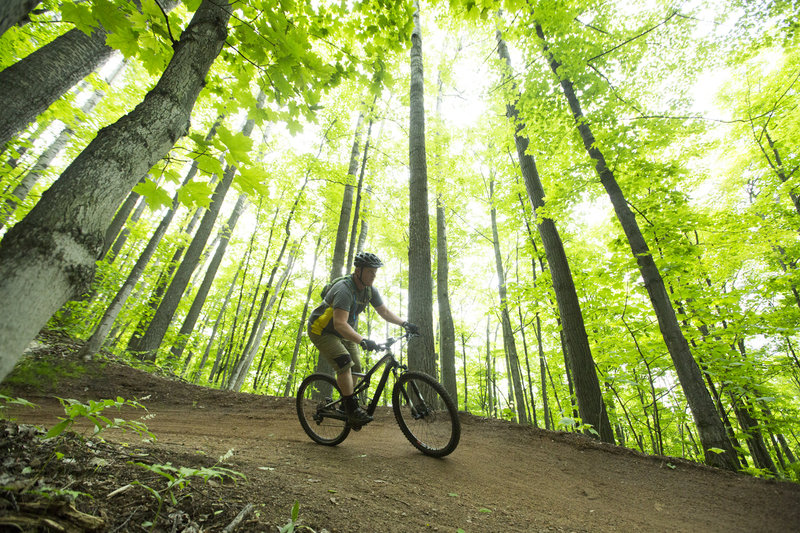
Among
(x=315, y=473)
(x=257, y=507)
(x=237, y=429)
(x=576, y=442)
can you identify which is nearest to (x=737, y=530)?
(x=576, y=442)

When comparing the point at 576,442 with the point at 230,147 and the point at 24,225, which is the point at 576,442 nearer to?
the point at 230,147

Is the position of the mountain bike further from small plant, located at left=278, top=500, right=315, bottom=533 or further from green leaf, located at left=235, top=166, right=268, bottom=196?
green leaf, located at left=235, top=166, right=268, bottom=196

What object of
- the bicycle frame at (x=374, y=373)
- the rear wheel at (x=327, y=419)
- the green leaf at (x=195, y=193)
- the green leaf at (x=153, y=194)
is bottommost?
the rear wheel at (x=327, y=419)

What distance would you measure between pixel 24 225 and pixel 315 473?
2.73 meters

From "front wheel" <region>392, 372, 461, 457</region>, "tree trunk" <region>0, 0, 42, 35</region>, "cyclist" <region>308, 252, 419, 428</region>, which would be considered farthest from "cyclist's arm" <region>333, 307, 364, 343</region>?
"tree trunk" <region>0, 0, 42, 35</region>

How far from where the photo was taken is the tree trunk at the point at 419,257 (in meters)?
5.70

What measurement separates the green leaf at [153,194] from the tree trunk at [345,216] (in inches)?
280

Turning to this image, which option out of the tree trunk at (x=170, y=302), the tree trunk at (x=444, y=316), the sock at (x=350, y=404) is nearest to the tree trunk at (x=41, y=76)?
the sock at (x=350, y=404)

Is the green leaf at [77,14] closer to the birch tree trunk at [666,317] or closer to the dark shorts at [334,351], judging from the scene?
the dark shorts at [334,351]

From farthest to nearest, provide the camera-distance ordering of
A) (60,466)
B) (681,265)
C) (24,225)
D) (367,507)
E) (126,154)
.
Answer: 1. (681,265)
2. (367,507)
3. (60,466)
4. (126,154)
5. (24,225)

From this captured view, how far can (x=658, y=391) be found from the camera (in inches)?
244

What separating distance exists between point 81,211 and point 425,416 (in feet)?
11.1

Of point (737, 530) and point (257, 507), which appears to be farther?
point (737, 530)

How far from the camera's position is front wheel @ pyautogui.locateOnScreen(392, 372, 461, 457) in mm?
3420
